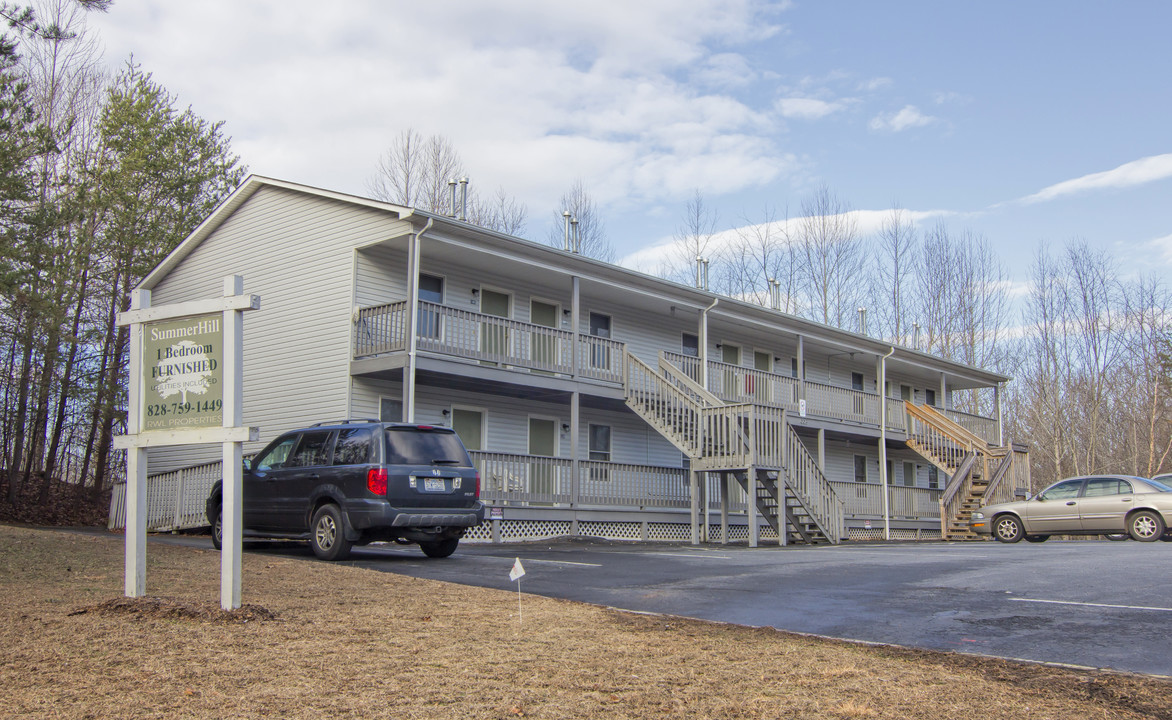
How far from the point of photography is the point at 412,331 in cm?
1767

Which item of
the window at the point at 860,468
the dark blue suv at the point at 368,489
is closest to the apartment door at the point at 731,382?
the window at the point at 860,468

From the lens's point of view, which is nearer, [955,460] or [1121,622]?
[1121,622]

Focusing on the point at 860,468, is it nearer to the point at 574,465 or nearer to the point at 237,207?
the point at 574,465

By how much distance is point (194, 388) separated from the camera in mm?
7395

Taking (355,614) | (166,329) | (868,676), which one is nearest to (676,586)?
(355,614)

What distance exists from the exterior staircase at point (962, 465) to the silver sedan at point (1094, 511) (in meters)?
4.60

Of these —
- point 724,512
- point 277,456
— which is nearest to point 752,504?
point 724,512

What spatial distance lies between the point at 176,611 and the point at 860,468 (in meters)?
29.7

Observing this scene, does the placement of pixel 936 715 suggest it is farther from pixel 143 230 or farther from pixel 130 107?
pixel 130 107

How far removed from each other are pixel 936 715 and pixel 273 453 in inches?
449

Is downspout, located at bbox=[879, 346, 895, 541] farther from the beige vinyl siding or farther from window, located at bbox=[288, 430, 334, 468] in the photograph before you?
window, located at bbox=[288, 430, 334, 468]

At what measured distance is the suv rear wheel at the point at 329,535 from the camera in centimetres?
1241

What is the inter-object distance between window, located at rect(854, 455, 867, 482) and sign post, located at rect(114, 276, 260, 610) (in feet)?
93.7

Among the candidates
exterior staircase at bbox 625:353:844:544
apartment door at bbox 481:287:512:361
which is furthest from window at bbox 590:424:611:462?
apartment door at bbox 481:287:512:361
